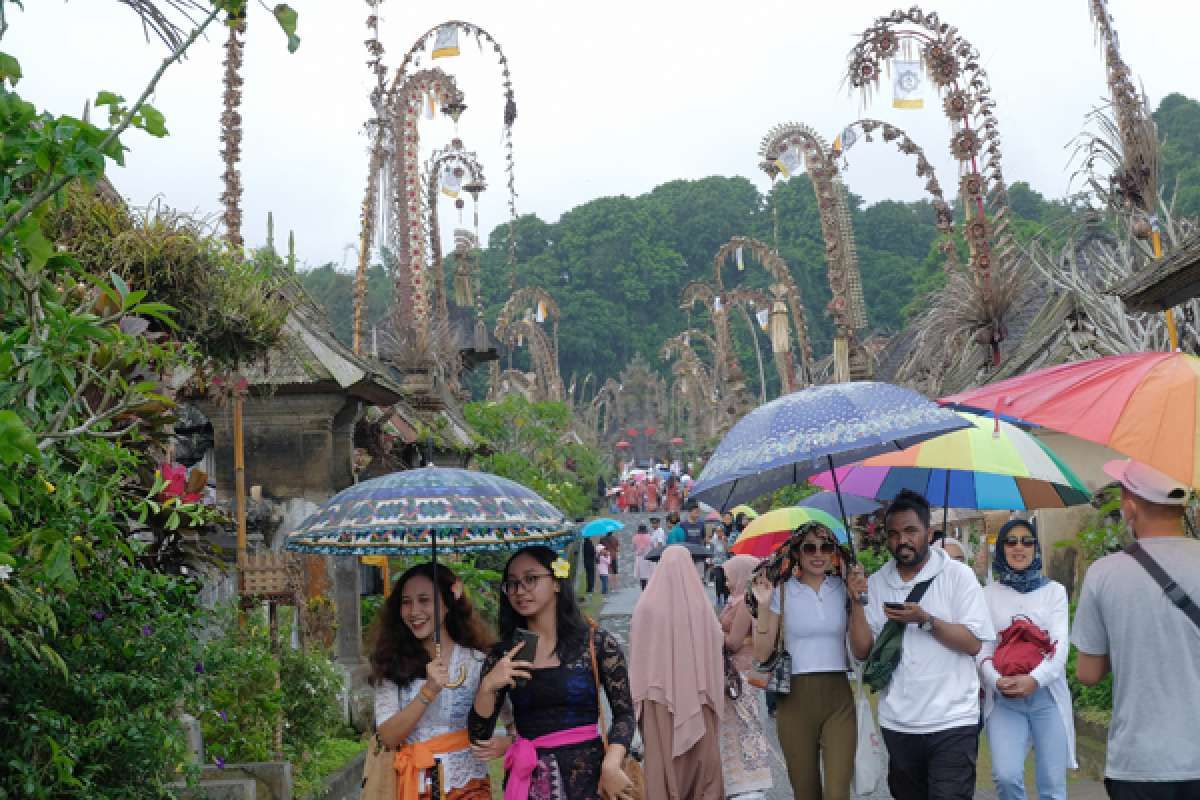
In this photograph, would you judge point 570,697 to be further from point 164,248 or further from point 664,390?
point 664,390

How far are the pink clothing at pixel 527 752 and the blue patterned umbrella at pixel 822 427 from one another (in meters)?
1.50

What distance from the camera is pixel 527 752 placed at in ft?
16.3

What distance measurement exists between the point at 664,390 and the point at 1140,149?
219ft

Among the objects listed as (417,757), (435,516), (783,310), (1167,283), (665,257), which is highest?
(665,257)

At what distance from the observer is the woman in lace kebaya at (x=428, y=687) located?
5.11 m

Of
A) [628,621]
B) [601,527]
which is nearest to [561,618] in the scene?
[601,527]

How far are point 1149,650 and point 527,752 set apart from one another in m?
2.30

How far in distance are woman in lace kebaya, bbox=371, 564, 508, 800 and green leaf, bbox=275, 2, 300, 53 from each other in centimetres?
257

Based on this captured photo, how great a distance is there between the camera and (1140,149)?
12.3 m

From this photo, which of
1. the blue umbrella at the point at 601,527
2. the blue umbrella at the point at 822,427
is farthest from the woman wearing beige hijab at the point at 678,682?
the blue umbrella at the point at 601,527

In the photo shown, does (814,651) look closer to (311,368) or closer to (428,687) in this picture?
(428,687)

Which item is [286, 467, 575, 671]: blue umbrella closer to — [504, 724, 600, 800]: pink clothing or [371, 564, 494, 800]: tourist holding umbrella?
[371, 564, 494, 800]: tourist holding umbrella

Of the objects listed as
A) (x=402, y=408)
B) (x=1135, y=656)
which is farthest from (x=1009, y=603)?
(x=402, y=408)

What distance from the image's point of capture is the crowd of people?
458 cm
